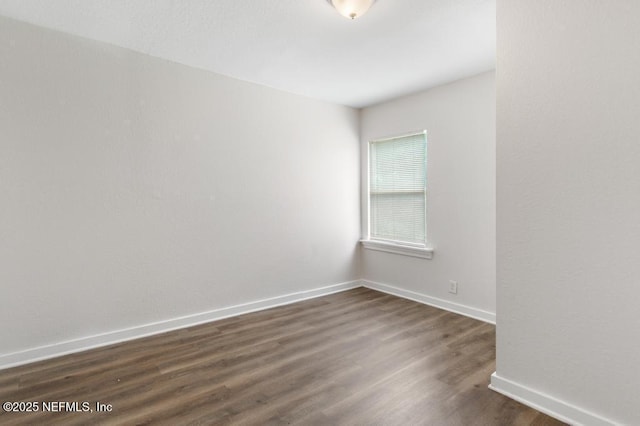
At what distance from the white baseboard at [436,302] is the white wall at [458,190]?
12 mm

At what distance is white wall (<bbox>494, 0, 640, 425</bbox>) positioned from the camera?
1.55 meters

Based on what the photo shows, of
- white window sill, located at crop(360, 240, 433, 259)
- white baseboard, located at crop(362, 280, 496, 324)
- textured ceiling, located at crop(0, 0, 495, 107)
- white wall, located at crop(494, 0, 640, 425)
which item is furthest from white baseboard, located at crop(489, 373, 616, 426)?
textured ceiling, located at crop(0, 0, 495, 107)

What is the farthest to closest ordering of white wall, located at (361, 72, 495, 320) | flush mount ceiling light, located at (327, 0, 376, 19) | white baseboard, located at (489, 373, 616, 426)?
white wall, located at (361, 72, 495, 320) < flush mount ceiling light, located at (327, 0, 376, 19) < white baseboard, located at (489, 373, 616, 426)

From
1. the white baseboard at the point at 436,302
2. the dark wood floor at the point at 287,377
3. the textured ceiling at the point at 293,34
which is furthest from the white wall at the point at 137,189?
the white baseboard at the point at 436,302

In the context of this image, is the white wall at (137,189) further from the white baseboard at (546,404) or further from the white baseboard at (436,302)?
the white baseboard at (546,404)

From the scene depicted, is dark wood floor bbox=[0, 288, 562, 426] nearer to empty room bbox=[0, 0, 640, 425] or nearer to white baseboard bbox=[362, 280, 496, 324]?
empty room bbox=[0, 0, 640, 425]

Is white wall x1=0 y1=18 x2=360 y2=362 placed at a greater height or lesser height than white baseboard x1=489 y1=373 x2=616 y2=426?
greater

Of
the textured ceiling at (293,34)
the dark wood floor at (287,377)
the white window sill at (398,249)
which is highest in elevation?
the textured ceiling at (293,34)

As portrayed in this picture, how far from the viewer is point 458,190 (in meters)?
3.45

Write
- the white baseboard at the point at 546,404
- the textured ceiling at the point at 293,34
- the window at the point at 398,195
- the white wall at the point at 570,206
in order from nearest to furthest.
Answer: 1. the white wall at the point at 570,206
2. the white baseboard at the point at 546,404
3. the textured ceiling at the point at 293,34
4. the window at the point at 398,195

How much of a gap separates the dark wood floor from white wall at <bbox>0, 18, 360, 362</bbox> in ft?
A: 1.46

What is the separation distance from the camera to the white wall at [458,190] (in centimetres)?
321

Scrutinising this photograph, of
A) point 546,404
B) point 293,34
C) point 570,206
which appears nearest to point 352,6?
point 293,34

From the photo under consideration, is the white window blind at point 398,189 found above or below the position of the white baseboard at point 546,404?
above
